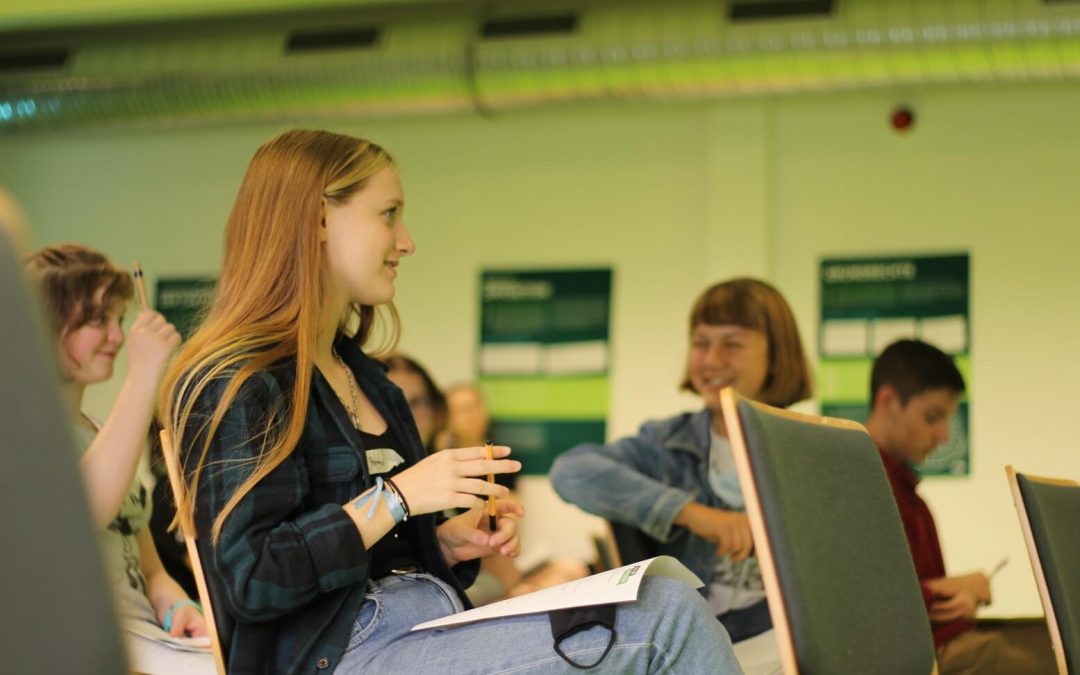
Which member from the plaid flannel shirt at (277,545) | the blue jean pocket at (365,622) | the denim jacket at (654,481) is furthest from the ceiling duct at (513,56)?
the blue jean pocket at (365,622)

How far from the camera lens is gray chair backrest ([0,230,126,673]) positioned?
26.9 inches

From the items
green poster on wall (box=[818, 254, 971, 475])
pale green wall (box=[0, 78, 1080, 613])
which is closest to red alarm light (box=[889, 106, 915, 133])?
pale green wall (box=[0, 78, 1080, 613])

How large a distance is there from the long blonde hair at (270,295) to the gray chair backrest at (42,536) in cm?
103

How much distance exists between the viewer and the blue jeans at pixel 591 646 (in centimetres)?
162

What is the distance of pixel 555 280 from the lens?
20.1ft

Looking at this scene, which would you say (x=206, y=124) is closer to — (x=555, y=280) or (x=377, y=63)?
(x=377, y=63)

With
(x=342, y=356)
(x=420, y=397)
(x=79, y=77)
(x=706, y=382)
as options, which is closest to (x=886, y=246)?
(x=420, y=397)

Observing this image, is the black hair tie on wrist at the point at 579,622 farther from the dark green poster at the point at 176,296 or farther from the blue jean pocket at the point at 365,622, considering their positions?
the dark green poster at the point at 176,296

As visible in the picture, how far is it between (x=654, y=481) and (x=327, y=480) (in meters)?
1.36

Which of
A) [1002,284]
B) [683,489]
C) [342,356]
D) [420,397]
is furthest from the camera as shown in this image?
[1002,284]

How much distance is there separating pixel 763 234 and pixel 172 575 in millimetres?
3489

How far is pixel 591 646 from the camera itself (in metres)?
1.62

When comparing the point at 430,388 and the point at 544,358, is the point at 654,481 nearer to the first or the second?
the point at 430,388

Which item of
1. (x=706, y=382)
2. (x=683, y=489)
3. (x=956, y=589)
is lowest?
(x=956, y=589)
